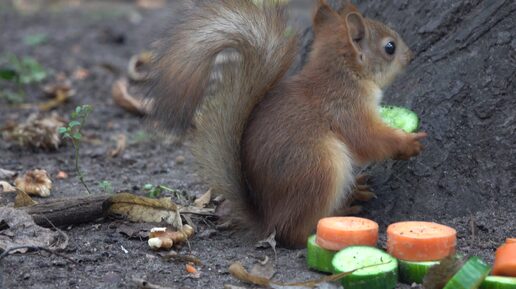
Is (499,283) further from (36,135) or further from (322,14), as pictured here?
(36,135)

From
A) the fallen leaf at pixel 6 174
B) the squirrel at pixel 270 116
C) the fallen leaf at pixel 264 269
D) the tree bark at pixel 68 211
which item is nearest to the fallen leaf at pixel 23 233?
the tree bark at pixel 68 211

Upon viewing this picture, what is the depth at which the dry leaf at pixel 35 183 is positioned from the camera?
3559 millimetres

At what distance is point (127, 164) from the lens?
4.34 m

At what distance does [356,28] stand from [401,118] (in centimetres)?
40

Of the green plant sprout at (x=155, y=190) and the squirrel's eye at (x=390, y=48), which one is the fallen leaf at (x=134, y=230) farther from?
the squirrel's eye at (x=390, y=48)

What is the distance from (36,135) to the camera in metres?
4.48

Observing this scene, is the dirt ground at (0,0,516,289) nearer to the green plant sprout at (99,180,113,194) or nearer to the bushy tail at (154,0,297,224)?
the green plant sprout at (99,180,113,194)

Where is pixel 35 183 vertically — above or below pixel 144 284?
below

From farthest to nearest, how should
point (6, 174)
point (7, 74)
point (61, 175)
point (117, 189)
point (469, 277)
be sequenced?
point (7, 74) < point (61, 175) < point (6, 174) < point (117, 189) < point (469, 277)

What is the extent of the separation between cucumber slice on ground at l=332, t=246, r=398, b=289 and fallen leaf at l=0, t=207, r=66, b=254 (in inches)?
39.6

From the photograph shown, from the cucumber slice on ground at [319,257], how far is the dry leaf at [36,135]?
218 centimetres

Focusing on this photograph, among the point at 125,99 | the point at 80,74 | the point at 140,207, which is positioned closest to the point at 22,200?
the point at 140,207

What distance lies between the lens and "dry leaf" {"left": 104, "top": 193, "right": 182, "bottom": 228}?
3209mm

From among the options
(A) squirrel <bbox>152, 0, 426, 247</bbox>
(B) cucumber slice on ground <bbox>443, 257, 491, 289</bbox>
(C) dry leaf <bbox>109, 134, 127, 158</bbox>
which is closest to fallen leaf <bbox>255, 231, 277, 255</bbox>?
(A) squirrel <bbox>152, 0, 426, 247</bbox>
